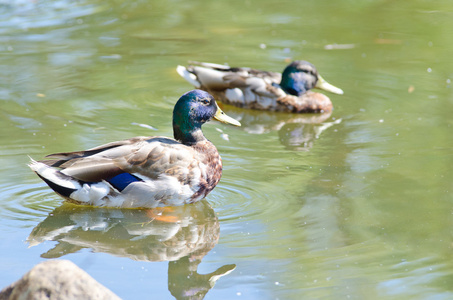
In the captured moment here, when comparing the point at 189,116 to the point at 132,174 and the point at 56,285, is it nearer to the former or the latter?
the point at 132,174

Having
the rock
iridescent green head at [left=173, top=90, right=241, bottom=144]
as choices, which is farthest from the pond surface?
the rock

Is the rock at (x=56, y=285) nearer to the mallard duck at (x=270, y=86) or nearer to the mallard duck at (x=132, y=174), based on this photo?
the mallard duck at (x=132, y=174)

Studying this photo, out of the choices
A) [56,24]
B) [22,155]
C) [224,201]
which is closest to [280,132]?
[224,201]

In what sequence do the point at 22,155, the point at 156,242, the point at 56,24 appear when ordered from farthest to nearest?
the point at 56,24, the point at 22,155, the point at 156,242

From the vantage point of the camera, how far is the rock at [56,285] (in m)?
3.96

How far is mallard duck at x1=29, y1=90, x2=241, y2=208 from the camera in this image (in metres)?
6.16

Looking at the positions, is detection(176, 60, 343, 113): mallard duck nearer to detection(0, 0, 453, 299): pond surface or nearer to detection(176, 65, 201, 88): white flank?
detection(176, 65, 201, 88): white flank

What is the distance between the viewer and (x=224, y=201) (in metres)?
6.43

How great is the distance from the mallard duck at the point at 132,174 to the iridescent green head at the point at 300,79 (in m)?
3.50

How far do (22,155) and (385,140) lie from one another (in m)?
3.70

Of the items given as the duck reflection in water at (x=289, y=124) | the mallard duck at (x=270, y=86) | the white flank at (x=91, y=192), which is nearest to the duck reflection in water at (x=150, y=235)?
the white flank at (x=91, y=192)

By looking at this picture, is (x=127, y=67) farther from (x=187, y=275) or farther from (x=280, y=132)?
(x=187, y=275)

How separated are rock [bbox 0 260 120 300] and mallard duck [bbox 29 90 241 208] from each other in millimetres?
2099

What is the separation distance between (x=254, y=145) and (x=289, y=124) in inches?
49.3
